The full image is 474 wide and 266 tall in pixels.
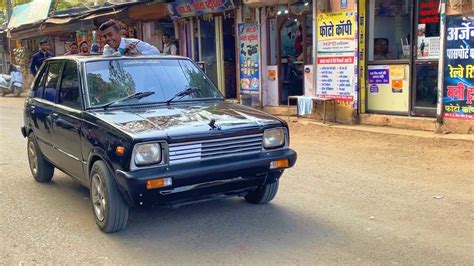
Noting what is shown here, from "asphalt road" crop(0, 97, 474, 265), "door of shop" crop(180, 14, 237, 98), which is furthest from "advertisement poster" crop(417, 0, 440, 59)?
"door of shop" crop(180, 14, 237, 98)

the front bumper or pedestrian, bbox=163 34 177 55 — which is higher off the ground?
pedestrian, bbox=163 34 177 55

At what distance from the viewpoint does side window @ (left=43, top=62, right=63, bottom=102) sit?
5809 mm

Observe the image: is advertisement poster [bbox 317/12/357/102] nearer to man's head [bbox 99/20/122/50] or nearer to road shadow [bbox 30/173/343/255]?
man's head [bbox 99/20/122/50]

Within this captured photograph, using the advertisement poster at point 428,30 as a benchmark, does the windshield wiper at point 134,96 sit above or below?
below

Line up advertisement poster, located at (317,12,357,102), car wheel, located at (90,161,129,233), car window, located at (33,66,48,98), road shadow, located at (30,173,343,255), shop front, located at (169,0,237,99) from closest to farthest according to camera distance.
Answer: road shadow, located at (30,173,343,255)
car wheel, located at (90,161,129,233)
car window, located at (33,66,48,98)
advertisement poster, located at (317,12,357,102)
shop front, located at (169,0,237,99)

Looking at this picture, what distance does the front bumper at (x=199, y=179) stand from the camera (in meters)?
4.05

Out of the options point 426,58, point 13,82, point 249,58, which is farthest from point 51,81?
point 13,82

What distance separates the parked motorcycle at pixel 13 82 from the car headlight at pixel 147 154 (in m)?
21.3

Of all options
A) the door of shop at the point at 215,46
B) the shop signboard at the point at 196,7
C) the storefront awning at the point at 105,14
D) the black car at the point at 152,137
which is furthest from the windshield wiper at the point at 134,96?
the storefront awning at the point at 105,14

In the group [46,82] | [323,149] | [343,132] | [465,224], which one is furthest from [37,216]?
[343,132]

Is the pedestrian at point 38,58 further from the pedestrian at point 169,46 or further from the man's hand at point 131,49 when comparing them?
the man's hand at point 131,49

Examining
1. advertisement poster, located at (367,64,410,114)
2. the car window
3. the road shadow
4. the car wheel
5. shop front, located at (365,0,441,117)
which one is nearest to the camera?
the road shadow

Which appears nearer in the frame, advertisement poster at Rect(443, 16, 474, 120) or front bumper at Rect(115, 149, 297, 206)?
front bumper at Rect(115, 149, 297, 206)

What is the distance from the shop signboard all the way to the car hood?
8382mm
